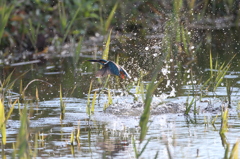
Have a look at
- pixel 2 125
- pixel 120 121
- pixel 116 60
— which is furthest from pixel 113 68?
pixel 116 60

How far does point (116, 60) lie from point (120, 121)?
2891 mm

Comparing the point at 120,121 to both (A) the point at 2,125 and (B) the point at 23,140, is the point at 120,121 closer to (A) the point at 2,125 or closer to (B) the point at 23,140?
(A) the point at 2,125

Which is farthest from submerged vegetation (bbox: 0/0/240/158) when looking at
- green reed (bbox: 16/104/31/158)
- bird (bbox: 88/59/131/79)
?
bird (bbox: 88/59/131/79)

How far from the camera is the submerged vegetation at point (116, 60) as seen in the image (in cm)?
451

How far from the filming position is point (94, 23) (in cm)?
1121

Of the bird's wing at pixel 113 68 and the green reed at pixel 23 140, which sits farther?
the bird's wing at pixel 113 68

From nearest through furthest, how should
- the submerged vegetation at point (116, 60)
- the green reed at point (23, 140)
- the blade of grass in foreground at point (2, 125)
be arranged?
the green reed at point (23, 140) < the blade of grass in foreground at point (2, 125) < the submerged vegetation at point (116, 60)

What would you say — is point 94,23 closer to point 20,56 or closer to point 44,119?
point 20,56

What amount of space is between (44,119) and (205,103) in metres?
Answer: 1.62

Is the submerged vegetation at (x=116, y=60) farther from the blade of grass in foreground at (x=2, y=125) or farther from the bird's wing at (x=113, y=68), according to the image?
the bird's wing at (x=113, y=68)

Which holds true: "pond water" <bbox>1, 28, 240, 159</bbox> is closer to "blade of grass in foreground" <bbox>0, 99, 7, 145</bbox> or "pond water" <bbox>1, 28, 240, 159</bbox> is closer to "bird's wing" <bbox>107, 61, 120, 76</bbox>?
"blade of grass in foreground" <bbox>0, 99, 7, 145</bbox>

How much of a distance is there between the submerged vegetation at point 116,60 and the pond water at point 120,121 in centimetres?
2

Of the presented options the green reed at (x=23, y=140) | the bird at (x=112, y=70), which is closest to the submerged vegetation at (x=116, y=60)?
the green reed at (x=23, y=140)

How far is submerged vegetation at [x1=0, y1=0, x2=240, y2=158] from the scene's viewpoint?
4513mm
